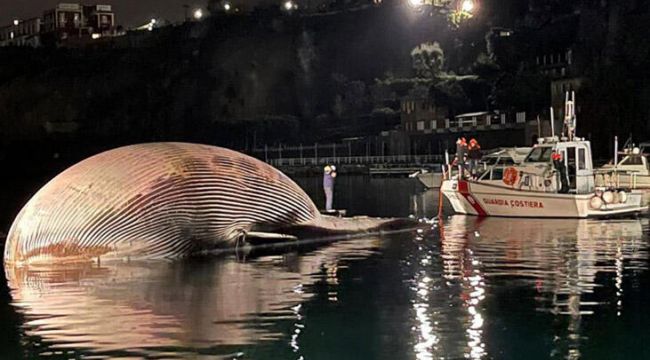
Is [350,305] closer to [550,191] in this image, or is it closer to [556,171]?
[550,191]

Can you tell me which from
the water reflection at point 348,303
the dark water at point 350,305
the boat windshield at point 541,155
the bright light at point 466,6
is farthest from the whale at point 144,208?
the bright light at point 466,6

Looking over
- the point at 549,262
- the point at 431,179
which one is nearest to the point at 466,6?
the point at 549,262

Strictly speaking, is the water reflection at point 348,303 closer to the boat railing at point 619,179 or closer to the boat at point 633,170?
the boat railing at point 619,179

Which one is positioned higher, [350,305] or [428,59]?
[428,59]

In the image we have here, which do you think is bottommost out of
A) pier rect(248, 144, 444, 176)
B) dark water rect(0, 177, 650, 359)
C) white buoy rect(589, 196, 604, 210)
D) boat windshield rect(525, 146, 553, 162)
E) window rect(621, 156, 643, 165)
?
dark water rect(0, 177, 650, 359)

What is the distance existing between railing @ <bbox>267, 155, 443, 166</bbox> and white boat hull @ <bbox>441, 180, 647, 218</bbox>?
224ft

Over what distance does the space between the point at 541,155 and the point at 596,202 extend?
2.90m

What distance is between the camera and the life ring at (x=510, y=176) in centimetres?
3241

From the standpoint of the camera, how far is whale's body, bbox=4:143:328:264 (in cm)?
1992

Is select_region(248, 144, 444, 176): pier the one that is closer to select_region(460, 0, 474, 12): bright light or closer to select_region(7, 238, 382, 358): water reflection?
select_region(460, 0, 474, 12): bright light

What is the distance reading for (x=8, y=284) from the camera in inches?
698

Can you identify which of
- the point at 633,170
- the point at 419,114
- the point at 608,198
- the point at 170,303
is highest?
the point at 419,114

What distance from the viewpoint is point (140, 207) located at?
2011 cm

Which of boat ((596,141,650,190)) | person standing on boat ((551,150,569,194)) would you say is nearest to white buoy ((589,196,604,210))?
person standing on boat ((551,150,569,194))
